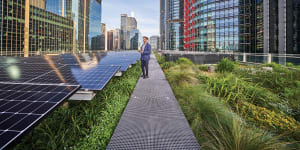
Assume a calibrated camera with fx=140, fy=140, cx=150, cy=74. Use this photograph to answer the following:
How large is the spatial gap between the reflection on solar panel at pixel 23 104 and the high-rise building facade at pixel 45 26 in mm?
33496

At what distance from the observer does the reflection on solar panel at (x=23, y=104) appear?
3.87ft

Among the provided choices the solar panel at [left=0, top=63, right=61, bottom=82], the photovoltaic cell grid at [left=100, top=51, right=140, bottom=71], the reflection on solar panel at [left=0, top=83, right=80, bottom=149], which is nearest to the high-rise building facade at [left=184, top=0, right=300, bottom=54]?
the photovoltaic cell grid at [left=100, top=51, right=140, bottom=71]

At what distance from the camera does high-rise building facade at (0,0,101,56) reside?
39.7 meters

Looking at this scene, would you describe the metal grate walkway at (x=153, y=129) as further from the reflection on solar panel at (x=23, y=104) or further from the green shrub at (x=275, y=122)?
the green shrub at (x=275, y=122)

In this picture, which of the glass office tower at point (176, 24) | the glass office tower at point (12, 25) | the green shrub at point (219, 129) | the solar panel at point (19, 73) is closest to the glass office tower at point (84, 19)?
the glass office tower at point (12, 25)

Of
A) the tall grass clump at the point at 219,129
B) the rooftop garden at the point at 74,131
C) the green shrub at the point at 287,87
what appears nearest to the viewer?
the tall grass clump at the point at 219,129

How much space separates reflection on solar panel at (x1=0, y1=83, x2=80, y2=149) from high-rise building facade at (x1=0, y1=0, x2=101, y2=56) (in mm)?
33496

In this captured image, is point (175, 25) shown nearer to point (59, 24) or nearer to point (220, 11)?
point (220, 11)

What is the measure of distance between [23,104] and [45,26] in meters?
68.7

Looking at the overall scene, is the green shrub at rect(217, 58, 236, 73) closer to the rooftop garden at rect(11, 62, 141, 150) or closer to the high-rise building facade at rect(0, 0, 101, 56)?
the rooftop garden at rect(11, 62, 141, 150)

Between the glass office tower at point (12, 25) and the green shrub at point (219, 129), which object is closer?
the green shrub at point (219, 129)

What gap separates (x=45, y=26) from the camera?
54.7 metres

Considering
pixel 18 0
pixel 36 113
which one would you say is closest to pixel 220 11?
pixel 36 113

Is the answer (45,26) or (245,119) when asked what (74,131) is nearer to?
(245,119)
